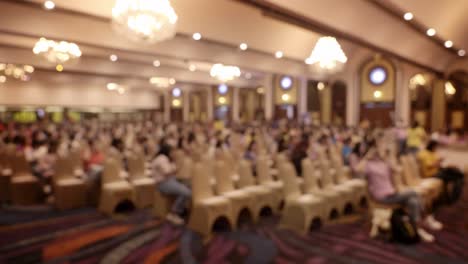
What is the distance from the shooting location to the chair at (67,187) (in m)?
6.59

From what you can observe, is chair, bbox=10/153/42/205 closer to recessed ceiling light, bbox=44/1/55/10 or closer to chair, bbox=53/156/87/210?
chair, bbox=53/156/87/210

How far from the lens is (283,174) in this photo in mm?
5863

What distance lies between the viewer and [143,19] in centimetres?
549

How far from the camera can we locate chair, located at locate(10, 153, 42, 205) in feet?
22.6

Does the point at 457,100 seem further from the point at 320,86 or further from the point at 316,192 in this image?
the point at 316,192

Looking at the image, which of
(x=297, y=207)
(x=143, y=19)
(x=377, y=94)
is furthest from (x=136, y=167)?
(x=377, y=94)

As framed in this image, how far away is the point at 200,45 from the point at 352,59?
8.62 m

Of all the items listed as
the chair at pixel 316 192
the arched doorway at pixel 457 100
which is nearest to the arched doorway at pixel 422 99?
the arched doorway at pixel 457 100

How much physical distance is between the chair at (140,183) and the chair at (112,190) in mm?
140

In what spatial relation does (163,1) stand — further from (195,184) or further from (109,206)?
(109,206)

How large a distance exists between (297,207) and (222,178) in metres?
1.27

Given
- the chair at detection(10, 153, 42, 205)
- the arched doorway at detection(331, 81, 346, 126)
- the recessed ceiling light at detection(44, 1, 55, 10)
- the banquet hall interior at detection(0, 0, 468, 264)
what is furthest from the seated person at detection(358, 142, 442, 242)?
the arched doorway at detection(331, 81, 346, 126)

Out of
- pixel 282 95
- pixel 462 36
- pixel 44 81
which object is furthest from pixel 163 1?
pixel 44 81

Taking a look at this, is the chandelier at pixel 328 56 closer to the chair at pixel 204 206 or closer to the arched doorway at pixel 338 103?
the chair at pixel 204 206
